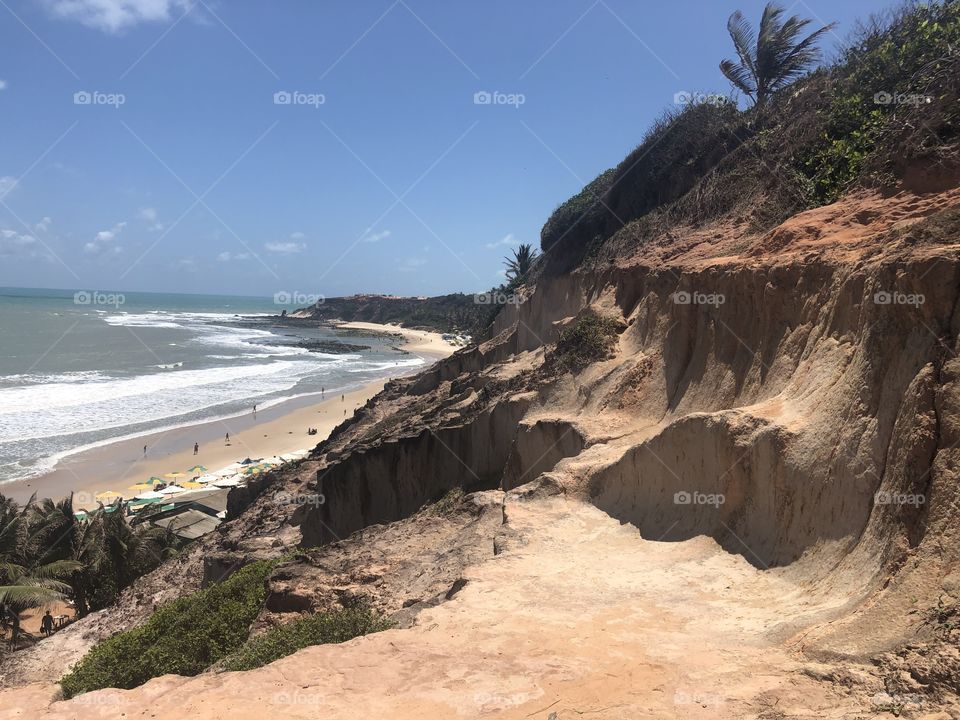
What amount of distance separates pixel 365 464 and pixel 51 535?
920 centimetres

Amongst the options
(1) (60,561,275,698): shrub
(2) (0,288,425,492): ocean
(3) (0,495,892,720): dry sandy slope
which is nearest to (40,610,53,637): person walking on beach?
(1) (60,561,275,698): shrub

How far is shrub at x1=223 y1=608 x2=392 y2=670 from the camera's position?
298 inches

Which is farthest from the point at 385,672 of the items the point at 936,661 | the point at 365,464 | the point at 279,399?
the point at 279,399

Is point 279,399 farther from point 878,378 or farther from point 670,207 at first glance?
point 878,378

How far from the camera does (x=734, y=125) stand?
21609 mm
